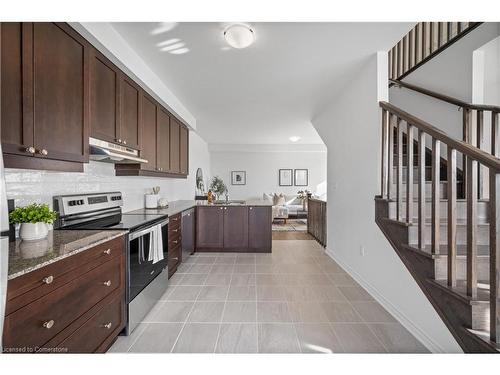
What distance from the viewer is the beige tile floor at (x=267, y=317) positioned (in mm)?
1799

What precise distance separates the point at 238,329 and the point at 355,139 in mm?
2544

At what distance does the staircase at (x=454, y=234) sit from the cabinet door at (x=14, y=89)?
2.45 meters

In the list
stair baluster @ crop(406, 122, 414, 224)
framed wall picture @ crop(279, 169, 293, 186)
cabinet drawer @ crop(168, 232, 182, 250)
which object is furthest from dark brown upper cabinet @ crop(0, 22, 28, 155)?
framed wall picture @ crop(279, 169, 293, 186)

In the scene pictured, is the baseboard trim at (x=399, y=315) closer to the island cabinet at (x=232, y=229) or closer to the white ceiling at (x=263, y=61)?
the island cabinet at (x=232, y=229)

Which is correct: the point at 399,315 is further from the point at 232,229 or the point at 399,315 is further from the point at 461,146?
the point at 232,229

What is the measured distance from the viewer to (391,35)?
7.34ft

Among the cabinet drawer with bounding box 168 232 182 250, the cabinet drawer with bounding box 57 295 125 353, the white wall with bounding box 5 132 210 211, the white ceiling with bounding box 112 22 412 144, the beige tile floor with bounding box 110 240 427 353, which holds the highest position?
the white ceiling with bounding box 112 22 412 144

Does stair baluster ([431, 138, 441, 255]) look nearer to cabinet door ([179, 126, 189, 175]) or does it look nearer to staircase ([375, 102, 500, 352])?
staircase ([375, 102, 500, 352])

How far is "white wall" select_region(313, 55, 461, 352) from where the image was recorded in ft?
6.27

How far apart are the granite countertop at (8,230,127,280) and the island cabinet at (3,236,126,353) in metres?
0.03

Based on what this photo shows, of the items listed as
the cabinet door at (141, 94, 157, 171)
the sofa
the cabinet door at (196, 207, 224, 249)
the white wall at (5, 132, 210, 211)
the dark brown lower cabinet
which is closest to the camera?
the white wall at (5, 132, 210, 211)

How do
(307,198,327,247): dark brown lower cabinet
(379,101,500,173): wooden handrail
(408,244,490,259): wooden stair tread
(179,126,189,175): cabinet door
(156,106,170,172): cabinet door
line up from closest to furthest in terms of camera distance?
1. (379,101,500,173): wooden handrail
2. (408,244,490,259): wooden stair tread
3. (156,106,170,172): cabinet door
4. (179,126,189,175): cabinet door
5. (307,198,327,247): dark brown lower cabinet

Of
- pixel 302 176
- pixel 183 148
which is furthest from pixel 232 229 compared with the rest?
pixel 302 176

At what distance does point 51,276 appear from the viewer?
3.82 ft
